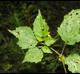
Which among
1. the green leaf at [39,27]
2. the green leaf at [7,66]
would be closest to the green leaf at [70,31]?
the green leaf at [39,27]

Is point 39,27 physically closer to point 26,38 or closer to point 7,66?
point 26,38

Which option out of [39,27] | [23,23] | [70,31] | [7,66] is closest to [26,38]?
[39,27]

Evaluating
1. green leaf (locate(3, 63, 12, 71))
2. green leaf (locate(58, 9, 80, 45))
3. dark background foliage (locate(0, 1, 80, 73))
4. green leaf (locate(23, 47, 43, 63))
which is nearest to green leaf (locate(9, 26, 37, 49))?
green leaf (locate(23, 47, 43, 63))

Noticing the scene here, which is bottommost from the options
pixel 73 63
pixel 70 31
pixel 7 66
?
pixel 7 66

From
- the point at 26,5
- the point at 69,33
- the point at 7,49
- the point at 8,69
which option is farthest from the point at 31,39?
the point at 26,5

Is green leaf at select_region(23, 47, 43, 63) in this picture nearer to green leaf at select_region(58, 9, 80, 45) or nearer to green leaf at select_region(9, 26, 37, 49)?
green leaf at select_region(9, 26, 37, 49)
